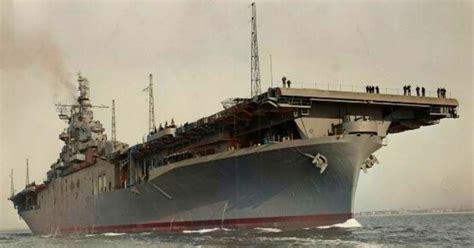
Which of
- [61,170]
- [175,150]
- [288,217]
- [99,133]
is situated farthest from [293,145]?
[61,170]

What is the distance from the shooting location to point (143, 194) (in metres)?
29.5

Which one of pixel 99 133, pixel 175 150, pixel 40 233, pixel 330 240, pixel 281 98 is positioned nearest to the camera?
pixel 330 240

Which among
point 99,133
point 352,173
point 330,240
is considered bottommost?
point 330,240

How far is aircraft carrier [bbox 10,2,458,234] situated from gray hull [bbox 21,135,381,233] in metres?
0.04

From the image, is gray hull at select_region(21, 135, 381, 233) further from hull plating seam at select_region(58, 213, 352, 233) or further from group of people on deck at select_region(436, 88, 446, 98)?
group of people on deck at select_region(436, 88, 446, 98)

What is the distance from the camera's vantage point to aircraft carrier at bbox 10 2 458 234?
21875mm

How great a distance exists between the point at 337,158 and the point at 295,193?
2.30m

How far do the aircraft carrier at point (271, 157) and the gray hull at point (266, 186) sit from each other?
4 cm

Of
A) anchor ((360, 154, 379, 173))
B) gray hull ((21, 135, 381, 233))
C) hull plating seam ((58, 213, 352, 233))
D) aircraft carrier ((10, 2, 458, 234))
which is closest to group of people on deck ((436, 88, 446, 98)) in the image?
aircraft carrier ((10, 2, 458, 234))

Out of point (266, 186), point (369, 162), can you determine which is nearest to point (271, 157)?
point (266, 186)

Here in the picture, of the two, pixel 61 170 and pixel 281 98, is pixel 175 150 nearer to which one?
pixel 281 98

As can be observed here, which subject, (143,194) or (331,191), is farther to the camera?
(143,194)

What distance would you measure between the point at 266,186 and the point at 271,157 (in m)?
1.56

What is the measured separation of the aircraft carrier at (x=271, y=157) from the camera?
21.9m
